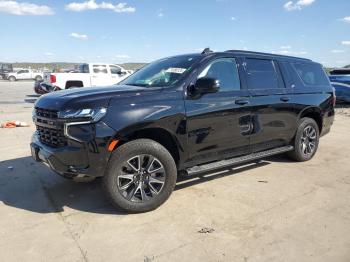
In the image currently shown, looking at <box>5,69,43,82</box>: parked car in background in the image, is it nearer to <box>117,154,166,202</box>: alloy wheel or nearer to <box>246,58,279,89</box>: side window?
<box>246,58,279,89</box>: side window

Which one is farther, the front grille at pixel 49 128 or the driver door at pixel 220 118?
the driver door at pixel 220 118

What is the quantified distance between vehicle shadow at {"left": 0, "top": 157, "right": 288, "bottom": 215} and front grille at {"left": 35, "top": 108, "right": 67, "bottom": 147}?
78 cm

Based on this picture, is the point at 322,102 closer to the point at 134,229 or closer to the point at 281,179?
the point at 281,179

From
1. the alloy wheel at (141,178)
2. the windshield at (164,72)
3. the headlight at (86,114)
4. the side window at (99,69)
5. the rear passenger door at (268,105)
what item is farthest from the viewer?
the side window at (99,69)

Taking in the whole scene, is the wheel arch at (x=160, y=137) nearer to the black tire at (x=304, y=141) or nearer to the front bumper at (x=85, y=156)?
the front bumper at (x=85, y=156)

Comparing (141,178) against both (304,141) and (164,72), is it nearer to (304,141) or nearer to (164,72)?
(164,72)

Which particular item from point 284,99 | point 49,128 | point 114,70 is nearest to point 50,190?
point 49,128

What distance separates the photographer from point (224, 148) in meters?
4.84

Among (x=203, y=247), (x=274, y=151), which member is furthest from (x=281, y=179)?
(x=203, y=247)

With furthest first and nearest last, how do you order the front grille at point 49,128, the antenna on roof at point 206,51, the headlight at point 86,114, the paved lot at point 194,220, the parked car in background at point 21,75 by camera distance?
the parked car in background at point 21,75 < the antenna on roof at point 206,51 < the front grille at point 49,128 < the headlight at point 86,114 < the paved lot at point 194,220

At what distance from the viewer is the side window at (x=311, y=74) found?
20.4 feet

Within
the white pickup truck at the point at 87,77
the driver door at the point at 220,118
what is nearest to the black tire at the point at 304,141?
the driver door at the point at 220,118

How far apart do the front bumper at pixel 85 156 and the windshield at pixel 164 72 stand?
1.16 metres

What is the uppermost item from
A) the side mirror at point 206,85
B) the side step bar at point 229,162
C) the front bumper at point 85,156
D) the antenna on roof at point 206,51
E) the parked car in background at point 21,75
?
the antenna on roof at point 206,51
